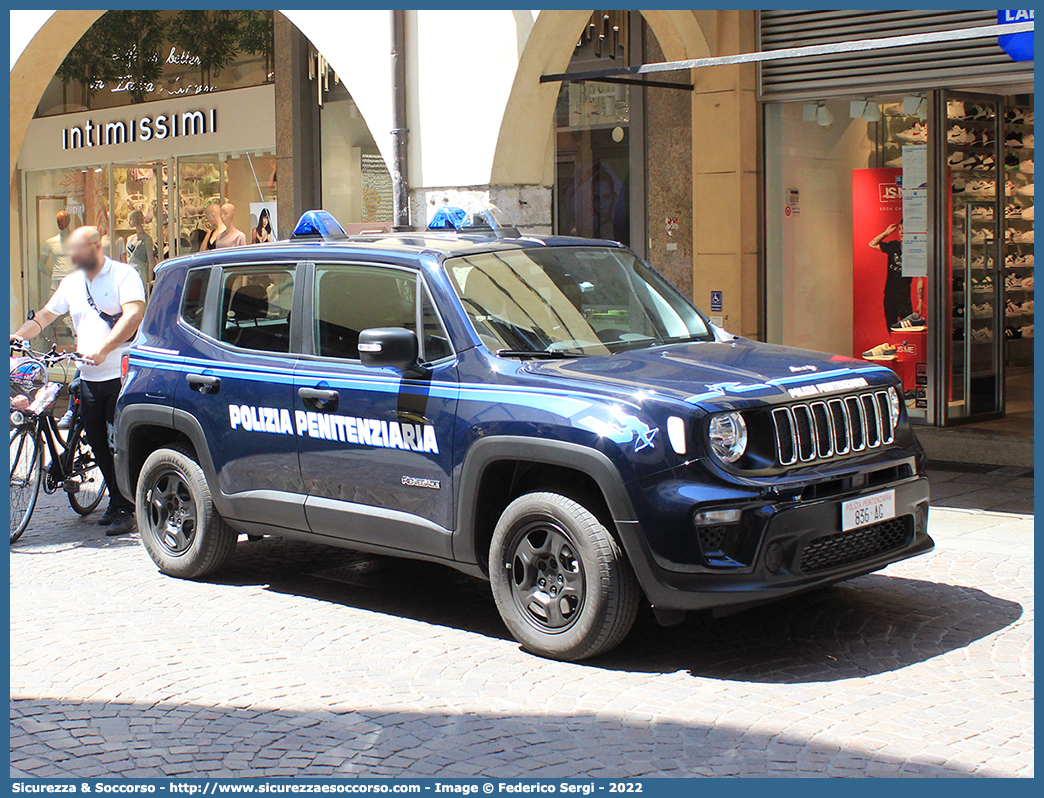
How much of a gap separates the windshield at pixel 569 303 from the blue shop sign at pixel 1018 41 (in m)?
4.01

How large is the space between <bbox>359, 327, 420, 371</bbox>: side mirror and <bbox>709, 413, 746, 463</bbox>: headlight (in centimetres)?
149

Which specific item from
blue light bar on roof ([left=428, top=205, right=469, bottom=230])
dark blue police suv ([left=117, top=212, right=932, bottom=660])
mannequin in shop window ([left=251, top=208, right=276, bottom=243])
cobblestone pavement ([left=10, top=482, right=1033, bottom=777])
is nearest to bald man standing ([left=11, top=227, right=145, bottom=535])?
dark blue police suv ([left=117, top=212, right=932, bottom=660])

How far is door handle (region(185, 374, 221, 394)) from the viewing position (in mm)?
6941

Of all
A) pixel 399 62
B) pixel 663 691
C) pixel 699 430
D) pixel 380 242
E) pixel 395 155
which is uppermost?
pixel 399 62

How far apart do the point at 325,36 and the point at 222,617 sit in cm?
635

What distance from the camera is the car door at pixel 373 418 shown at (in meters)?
5.95

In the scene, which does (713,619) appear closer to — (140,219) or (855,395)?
(855,395)

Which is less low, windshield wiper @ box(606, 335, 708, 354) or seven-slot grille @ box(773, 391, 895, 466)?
windshield wiper @ box(606, 335, 708, 354)

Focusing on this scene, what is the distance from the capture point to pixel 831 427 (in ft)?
18.1

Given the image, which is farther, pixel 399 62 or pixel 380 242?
pixel 399 62

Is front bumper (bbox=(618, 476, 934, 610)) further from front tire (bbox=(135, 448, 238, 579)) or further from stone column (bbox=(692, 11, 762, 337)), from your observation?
stone column (bbox=(692, 11, 762, 337))

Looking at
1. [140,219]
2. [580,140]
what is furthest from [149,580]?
[140,219]

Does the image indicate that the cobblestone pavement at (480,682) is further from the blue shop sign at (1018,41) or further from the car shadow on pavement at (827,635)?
the blue shop sign at (1018,41)

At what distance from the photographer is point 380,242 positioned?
6617 mm
